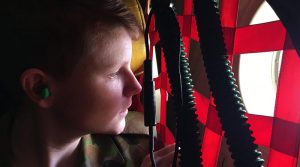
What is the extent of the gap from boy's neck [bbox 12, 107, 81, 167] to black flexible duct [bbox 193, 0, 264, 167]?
44 centimetres

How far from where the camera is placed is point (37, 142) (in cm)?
81

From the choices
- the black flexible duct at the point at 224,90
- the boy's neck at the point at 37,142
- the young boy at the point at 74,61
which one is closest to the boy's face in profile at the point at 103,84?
the young boy at the point at 74,61

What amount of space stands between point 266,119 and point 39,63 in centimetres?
45

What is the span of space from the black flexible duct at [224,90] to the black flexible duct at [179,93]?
0.05 meters

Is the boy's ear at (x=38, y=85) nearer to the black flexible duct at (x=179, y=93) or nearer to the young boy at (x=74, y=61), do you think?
the young boy at (x=74, y=61)

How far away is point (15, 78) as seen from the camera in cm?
73

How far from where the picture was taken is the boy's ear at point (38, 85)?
0.68 metres

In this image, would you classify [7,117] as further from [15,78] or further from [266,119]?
[266,119]

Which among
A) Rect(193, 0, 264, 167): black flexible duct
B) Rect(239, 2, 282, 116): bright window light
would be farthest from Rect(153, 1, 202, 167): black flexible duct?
Rect(239, 2, 282, 116): bright window light

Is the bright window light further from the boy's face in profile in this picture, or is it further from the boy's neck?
the boy's neck

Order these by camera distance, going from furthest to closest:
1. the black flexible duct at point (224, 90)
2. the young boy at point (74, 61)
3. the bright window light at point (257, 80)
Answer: the bright window light at point (257, 80), the young boy at point (74, 61), the black flexible duct at point (224, 90)

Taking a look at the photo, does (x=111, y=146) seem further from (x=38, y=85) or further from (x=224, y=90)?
(x=224, y=90)

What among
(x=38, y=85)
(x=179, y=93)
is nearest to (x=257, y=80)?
(x=179, y=93)

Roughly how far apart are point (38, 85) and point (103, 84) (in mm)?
142
